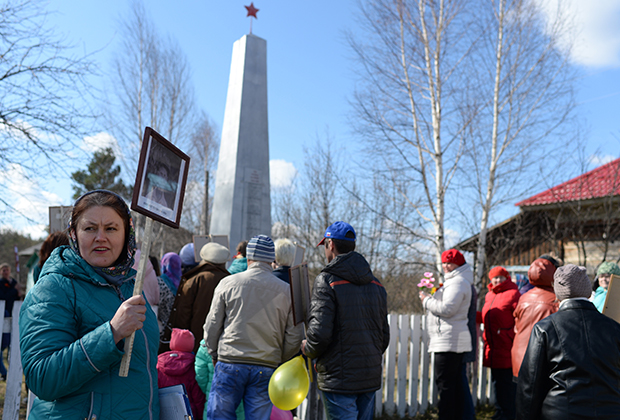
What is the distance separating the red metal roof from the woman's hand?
9860 millimetres

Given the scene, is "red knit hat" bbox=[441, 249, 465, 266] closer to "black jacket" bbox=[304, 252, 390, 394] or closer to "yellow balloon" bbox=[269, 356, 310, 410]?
"black jacket" bbox=[304, 252, 390, 394]

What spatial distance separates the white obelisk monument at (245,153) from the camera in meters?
8.95

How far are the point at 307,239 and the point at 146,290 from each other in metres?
9.64

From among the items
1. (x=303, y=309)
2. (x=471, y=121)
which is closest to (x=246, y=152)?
(x=471, y=121)

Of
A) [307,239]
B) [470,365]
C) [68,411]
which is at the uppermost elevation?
[307,239]

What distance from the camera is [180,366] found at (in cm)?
346

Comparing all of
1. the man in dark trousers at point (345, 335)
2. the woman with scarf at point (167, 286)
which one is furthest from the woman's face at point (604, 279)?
the woman with scarf at point (167, 286)

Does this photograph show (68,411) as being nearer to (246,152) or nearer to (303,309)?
(303,309)

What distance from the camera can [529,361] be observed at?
2.55 m

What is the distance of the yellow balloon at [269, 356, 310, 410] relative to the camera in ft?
9.89

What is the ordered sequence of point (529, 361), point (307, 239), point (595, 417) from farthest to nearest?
1. point (307, 239)
2. point (529, 361)
3. point (595, 417)

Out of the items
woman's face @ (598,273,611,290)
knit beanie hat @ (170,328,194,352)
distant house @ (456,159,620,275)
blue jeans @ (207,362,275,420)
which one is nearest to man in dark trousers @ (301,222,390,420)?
blue jeans @ (207,362,275,420)

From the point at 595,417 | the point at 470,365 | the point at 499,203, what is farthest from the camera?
the point at 499,203

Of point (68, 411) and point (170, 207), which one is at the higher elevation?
point (170, 207)
